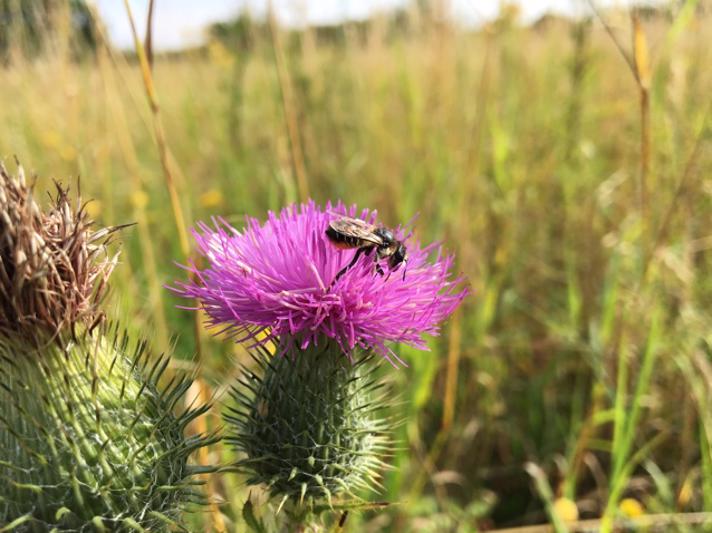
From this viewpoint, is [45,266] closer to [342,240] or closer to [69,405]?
[69,405]

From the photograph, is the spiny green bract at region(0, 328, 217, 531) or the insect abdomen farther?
the insect abdomen

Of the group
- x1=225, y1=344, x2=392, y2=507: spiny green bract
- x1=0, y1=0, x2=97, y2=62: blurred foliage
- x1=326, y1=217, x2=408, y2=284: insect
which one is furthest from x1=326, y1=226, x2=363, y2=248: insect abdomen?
x1=0, y1=0, x2=97, y2=62: blurred foliage

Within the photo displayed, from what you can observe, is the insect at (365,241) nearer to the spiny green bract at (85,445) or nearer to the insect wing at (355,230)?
the insect wing at (355,230)

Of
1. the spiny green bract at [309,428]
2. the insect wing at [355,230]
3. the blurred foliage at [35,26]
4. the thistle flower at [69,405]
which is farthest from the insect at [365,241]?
the blurred foliage at [35,26]

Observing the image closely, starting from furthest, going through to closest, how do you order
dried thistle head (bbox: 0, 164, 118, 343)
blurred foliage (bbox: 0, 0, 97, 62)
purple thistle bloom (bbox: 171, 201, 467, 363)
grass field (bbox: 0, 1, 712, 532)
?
blurred foliage (bbox: 0, 0, 97, 62) → grass field (bbox: 0, 1, 712, 532) → purple thistle bloom (bbox: 171, 201, 467, 363) → dried thistle head (bbox: 0, 164, 118, 343)

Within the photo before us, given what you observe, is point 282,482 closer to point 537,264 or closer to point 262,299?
point 262,299

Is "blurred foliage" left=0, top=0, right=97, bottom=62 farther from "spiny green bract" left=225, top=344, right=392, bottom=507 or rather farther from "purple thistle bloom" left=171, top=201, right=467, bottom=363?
"spiny green bract" left=225, top=344, right=392, bottom=507

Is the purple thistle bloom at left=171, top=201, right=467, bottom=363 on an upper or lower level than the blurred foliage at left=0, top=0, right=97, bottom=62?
lower
